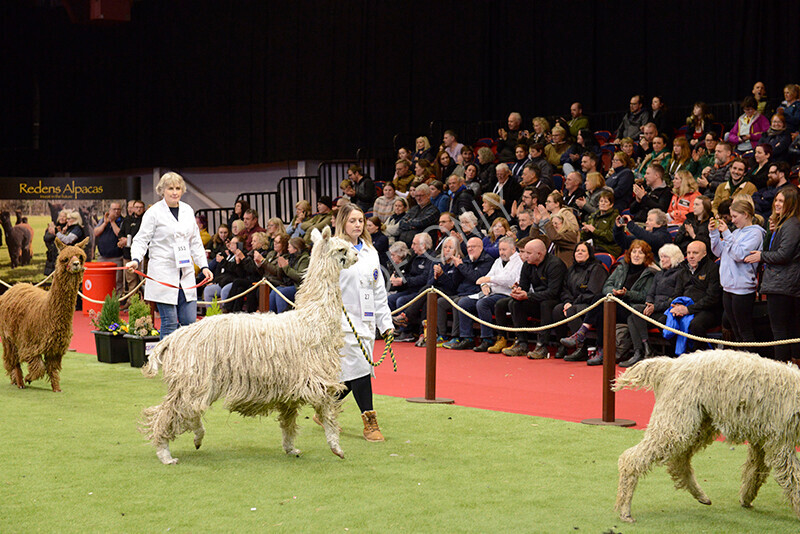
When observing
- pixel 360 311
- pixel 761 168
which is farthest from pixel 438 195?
pixel 360 311

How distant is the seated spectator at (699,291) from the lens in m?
9.41

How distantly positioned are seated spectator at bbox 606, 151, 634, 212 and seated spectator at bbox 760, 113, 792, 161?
1699mm

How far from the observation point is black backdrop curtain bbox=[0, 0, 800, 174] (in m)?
15.0

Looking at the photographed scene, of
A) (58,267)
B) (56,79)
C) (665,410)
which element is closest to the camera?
(665,410)

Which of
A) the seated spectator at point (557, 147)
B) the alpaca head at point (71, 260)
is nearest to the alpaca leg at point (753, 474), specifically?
the alpaca head at point (71, 260)

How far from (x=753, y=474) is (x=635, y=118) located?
999cm

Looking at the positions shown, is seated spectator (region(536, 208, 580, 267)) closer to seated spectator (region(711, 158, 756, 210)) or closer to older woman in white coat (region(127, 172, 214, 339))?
seated spectator (region(711, 158, 756, 210))

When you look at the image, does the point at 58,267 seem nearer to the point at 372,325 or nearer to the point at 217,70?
the point at 372,325

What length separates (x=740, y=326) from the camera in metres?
9.03

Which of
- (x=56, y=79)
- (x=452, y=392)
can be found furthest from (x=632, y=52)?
(x=56, y=79)

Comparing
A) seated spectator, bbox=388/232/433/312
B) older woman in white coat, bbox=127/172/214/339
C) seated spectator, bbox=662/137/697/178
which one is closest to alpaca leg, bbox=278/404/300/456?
older woman in white coat, bbox=127/172/214/339

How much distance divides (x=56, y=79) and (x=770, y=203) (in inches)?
706

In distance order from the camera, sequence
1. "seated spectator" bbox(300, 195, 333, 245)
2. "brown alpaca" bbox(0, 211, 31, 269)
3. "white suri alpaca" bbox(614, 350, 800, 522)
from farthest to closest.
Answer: "brown alpaca" bbox(0, 211, 31, 269) → "seated spectator" bbox(300, 195, 333, 245) → "white suri alpaca" bbox(614, 350, 800, 522)

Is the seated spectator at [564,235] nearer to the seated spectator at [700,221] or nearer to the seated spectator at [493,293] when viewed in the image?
the seated spectator at [493,293]
